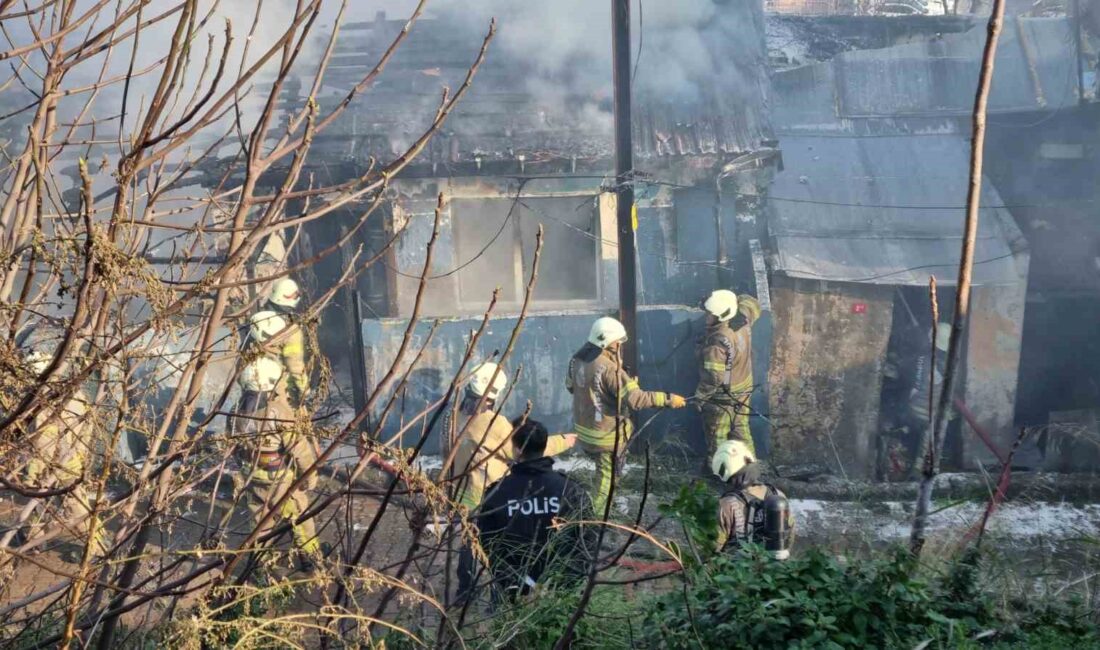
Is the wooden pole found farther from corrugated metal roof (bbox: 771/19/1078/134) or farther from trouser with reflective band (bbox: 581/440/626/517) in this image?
corrugated metal roof (bbox: 771/19/1078/134)

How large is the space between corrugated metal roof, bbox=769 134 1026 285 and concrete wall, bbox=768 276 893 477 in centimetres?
26

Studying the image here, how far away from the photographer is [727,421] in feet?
28.6

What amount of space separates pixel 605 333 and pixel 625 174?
1.42 m

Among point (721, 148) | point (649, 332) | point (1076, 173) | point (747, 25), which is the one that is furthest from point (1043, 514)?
point (747, 25)

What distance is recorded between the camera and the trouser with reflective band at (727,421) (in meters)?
8.68

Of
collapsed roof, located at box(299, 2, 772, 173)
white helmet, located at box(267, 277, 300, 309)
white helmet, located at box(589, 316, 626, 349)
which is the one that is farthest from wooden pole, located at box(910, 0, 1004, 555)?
collapsed roof, located at box(299, 2, 772, 173)

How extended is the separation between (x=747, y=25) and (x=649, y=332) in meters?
4.91

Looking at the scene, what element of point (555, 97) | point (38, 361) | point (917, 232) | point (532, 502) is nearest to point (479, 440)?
point (532, 502)

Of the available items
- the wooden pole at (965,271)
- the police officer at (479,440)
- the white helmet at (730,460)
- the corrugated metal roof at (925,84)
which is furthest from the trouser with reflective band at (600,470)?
the corrugated metal roof at (925,84)

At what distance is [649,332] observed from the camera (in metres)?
9.56

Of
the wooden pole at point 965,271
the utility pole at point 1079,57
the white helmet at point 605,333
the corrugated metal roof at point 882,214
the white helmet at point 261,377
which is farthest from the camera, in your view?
the utility pole at point 1079,57

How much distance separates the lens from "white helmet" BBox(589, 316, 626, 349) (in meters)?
7.87

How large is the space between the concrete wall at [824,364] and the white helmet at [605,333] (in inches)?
99.5

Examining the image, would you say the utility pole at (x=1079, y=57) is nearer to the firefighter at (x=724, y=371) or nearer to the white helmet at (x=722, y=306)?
the firefighter at (x=724, y=371)
